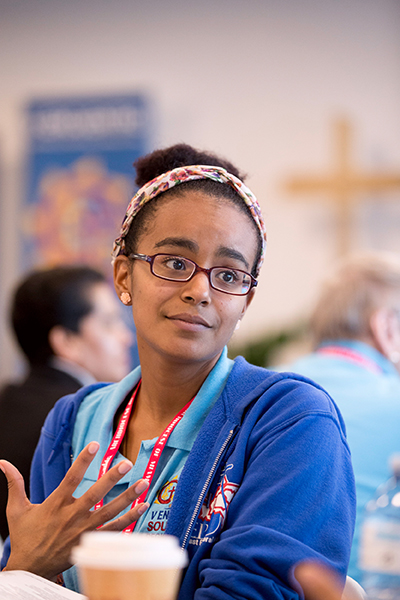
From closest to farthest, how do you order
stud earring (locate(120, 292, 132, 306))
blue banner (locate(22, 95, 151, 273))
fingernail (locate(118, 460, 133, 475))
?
fingernail (locate(118, 460, 133, 475))
stud earring (locate(120, 292, 132, 306))
blue banner (locate(22, 95, 151, 273))

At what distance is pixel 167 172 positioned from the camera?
128 centimetres

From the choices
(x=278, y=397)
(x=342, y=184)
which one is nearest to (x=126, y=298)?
(x=278, y=397)

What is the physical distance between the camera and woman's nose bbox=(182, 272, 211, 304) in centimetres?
114

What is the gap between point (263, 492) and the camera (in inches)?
38.2

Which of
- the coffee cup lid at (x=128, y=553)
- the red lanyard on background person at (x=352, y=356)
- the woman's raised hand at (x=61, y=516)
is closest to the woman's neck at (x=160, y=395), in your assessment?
the woman's raised hand at (x=61, y=516)

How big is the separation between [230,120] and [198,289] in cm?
387

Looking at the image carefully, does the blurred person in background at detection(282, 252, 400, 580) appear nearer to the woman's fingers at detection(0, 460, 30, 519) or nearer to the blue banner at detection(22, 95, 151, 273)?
the woman's fingers at detection(0, 460, 30, 519)

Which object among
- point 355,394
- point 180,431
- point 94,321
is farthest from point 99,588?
point 94,321

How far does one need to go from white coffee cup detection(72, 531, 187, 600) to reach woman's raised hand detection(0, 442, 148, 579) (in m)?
0.29

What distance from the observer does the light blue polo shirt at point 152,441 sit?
1.12 metres

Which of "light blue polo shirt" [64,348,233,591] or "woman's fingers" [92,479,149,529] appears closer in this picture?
"woman's fingers" [92,479,149,529]

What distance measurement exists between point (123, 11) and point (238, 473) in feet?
15.0

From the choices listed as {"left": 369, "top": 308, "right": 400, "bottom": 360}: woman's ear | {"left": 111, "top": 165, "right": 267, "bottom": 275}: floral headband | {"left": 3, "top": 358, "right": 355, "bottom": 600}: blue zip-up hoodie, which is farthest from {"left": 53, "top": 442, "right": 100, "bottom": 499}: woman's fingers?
{"left": 369, "top": 308, "right": 400, "bottom": 360}: woman's ear

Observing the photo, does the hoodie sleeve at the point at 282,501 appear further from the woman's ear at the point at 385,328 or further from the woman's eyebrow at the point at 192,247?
the woman's ear at the point at 385,328
